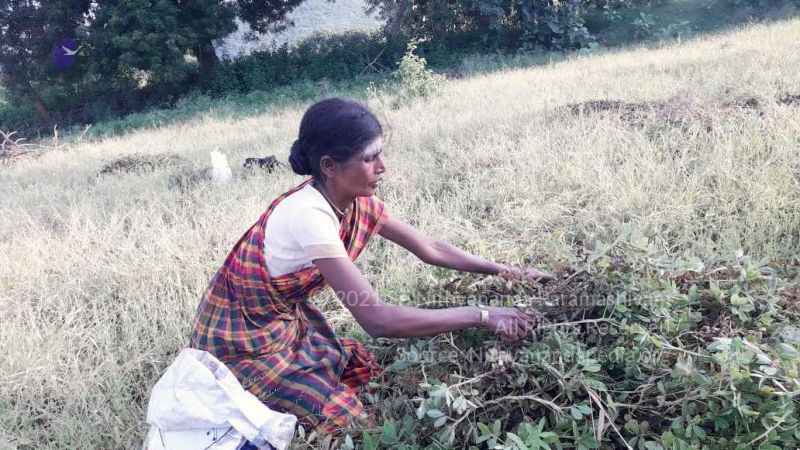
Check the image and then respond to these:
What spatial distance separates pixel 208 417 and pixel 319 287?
23.2 inches

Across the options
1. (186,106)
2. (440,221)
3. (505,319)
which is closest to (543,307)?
(505,319)

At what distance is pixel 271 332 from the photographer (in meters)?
2.10

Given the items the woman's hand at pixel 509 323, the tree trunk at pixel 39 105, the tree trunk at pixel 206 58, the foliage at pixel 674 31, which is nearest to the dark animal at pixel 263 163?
the woman's hand at pixel 509 323

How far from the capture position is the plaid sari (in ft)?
6.63

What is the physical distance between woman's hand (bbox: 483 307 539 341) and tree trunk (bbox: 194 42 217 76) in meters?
15.2

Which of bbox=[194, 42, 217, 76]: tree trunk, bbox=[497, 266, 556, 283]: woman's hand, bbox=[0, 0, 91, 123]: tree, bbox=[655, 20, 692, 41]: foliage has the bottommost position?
bbox=[655, 20, 692, 41]: foliage

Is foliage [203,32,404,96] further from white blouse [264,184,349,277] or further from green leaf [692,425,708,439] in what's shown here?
green leaf [692,425,708,439]

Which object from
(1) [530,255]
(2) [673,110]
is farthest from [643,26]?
(1) [530,255]

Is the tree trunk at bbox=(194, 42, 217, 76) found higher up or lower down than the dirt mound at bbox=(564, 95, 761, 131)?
higher up

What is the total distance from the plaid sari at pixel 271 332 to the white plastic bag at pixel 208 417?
0.17 meters

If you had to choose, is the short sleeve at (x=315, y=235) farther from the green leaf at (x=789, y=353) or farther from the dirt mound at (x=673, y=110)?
the dirt mound at (x=673, y=110)

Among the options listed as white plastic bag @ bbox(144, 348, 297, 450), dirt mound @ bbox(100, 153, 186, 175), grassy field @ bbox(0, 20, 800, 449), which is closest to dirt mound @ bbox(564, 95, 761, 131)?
grassy field @ bbox(0, 20, 800, 449)

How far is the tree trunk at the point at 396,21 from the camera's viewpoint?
14.9m

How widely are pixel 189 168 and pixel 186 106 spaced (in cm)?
891
